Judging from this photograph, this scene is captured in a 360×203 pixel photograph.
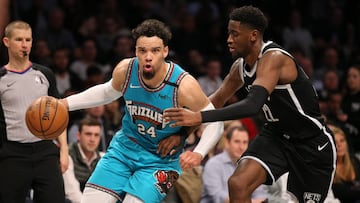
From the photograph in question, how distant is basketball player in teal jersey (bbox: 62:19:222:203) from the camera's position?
206 inches

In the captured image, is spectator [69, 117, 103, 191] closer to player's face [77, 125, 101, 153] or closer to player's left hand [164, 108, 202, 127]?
player's face [77, 125, 101, 153]

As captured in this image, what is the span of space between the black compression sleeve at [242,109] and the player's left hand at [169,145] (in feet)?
2.17

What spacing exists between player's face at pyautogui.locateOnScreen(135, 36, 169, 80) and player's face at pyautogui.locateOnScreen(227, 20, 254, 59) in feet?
1.59

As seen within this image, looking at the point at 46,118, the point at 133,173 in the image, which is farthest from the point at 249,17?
the point at 46,118

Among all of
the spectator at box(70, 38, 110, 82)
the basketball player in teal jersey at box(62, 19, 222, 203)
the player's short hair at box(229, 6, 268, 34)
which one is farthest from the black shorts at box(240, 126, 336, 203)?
the spectator at box(70, 38, 110, 82)

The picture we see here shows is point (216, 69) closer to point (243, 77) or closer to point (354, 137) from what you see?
point (354, 137)


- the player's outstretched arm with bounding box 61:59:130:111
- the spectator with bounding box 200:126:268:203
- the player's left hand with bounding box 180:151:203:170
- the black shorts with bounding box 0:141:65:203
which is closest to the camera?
the player's left hand with bounding box 180:151:203:170

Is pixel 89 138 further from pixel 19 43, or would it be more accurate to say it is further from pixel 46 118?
pixel 46 118

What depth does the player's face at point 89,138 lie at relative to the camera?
7234 millimetres

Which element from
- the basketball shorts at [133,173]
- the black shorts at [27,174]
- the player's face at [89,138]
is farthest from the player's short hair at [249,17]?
the player's face at [89,138]

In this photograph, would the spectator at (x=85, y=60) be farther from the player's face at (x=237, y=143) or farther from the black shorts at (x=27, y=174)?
the black shorts at (x=27, y=174)

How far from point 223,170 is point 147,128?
2094 mm

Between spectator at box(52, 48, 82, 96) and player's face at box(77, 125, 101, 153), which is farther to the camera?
spectator at box(52, 48, 82, 96)

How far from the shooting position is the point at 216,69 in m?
10.0
